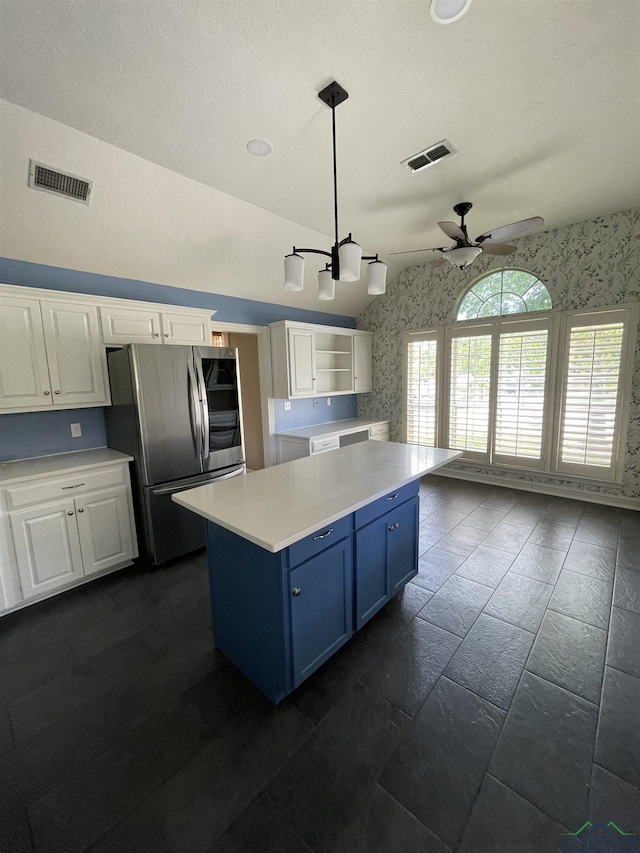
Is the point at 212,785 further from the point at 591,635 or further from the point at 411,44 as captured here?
the point at 411,44

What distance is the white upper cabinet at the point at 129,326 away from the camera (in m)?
2.80

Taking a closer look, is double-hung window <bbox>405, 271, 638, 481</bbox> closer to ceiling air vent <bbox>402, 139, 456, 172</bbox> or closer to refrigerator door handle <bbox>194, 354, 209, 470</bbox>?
ceiling air vent <bbox>402, 139, 456, 172</bbox>

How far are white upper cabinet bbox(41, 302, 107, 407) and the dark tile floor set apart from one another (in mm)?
1503

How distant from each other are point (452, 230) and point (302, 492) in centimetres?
208

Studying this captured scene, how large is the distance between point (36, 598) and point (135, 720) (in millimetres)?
1421

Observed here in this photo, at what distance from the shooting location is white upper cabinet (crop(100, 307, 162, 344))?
9.18ft

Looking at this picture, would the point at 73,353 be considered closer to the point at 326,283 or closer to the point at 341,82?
the point at 326,283

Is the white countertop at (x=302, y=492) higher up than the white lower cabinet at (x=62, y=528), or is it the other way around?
the white countertop at (x=302, y=492)

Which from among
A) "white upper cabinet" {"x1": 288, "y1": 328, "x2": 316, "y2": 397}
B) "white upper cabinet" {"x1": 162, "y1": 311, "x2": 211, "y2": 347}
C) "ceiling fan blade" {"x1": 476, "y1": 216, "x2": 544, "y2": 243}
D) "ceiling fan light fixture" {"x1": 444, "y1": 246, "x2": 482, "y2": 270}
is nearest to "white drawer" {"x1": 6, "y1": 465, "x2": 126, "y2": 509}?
"white upper cabinet" {"x1": 162, "y1": 311, "x2": 211, "y2": 347}

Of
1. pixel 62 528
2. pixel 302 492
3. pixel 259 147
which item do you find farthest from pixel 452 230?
pixel 62 528

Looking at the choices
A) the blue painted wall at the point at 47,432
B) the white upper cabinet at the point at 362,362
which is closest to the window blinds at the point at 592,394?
the white upper cabinet at the point at 362,362

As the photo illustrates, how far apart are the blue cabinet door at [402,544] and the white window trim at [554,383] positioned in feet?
8.67

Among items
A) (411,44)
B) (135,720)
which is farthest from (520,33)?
(135,720)

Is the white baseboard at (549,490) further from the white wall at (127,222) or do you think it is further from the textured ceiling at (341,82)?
the white wall at (127,222)
